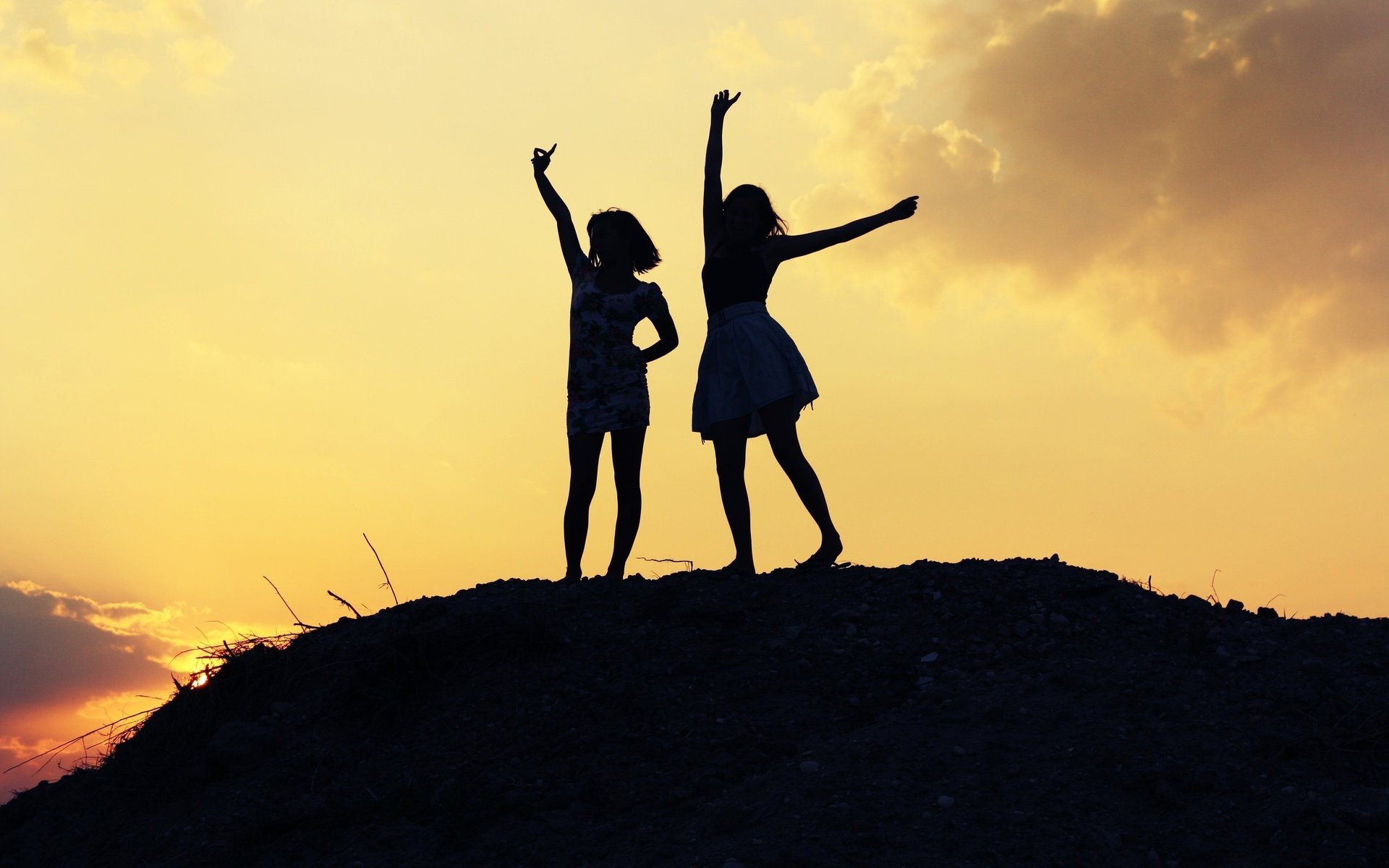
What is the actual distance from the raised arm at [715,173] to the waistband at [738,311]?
0.42 meters

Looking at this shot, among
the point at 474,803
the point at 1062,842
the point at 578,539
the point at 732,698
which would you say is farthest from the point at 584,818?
the point at 578,539

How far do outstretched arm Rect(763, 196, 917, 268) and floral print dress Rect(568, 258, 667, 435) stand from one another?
2.84ft

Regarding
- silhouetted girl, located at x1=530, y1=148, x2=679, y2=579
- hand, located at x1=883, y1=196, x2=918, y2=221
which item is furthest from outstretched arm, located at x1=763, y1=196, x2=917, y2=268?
silhouetted girl, located at x1=530, y1=148, x2=679, y2=579

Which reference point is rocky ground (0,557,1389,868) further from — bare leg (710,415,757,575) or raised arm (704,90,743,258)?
raised arm (704,90,743,258)

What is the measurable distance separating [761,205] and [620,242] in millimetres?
1003

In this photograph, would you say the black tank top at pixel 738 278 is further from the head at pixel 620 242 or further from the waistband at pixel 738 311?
the head at pixel 620 242

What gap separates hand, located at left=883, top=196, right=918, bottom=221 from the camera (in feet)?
23.7

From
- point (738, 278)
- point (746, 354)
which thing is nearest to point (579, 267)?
point (738, 278)

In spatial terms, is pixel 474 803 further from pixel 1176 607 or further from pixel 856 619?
pixel 1176 607

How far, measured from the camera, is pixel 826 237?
24.5ft

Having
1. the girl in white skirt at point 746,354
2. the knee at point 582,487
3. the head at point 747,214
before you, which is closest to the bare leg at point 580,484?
the knee at point 582,487

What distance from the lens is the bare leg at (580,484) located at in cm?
778

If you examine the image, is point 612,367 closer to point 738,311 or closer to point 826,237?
point 738,311

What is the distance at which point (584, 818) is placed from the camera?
5.57 metres
